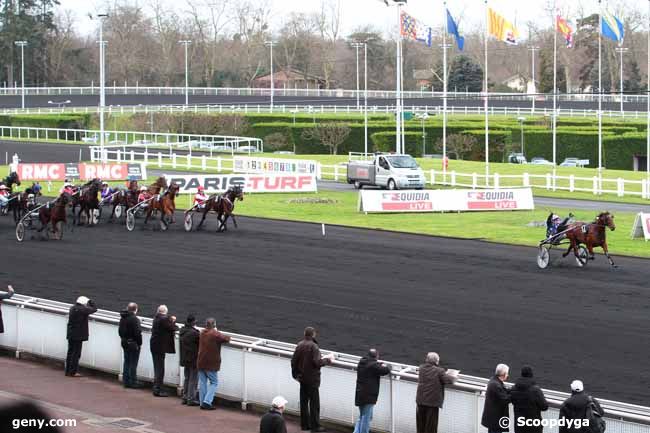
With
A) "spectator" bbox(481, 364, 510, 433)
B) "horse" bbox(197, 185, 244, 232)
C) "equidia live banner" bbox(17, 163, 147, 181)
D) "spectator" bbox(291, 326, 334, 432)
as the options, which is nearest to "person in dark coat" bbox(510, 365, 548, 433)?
"spectator" bbox(481, 364, 510, 433)

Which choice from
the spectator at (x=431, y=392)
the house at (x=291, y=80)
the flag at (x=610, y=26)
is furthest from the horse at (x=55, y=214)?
the house at (x=291, y=80)

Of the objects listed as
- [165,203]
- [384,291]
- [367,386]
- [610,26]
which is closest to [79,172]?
[165,203]

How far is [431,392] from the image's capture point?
36.7ft

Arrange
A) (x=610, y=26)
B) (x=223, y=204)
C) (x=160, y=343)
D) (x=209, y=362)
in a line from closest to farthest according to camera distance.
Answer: (x=209, y=362) < (x=160, y=343) < (x=223, y=204) < (x=610, y=26)

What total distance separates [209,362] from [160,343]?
1009 millimetres

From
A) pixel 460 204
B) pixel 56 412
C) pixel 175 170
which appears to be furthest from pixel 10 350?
pixel 175 170

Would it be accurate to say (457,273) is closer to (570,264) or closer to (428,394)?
(570,264)

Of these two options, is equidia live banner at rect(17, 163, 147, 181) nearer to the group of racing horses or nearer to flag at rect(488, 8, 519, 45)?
the group of racing horses

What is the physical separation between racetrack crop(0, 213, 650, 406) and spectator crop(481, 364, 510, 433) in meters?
3.11

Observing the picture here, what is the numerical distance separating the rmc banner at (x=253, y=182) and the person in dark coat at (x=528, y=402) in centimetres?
3039

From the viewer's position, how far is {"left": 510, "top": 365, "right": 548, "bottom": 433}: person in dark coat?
34.0 feet

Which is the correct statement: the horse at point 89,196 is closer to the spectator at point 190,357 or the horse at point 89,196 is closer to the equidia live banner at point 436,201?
the equidia live banner at point 436,201

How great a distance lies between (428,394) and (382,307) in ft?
28.1

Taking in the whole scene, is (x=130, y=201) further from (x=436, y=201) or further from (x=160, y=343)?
(x=160, y=343)
